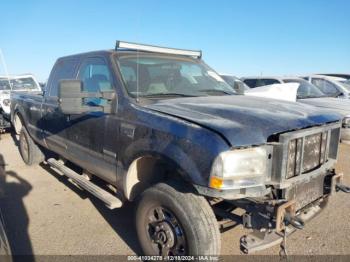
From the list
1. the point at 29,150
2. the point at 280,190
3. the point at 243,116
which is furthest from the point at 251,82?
the point at 280,190

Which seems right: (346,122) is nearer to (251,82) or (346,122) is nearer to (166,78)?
(251,82)

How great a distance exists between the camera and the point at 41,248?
10.8 ft

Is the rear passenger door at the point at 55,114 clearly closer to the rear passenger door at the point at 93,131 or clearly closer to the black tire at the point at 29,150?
the rear passenger door at the point at 93,131

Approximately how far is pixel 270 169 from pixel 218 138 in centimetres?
48

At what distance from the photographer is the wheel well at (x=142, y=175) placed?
9.85 feet

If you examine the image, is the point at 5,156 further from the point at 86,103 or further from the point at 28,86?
the point at 86,103

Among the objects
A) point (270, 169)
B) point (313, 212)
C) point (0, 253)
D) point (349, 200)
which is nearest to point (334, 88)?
point (349, 200)

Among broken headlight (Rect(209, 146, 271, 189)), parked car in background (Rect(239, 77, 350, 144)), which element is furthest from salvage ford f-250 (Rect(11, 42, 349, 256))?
parked car in background (Rect(239, 77, 350, 144))

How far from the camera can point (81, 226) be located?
376cm

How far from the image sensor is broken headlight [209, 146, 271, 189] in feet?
7.19

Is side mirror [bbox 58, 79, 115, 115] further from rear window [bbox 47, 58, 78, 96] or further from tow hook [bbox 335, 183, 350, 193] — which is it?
tow hook [bbox 335, 183, 350, 193]

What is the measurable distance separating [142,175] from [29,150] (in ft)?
12.5

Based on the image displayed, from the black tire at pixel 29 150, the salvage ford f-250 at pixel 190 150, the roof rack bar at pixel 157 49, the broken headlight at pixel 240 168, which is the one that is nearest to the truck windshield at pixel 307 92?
the roof rack bar at pixel 157 49

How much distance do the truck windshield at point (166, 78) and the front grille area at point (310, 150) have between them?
4.46ft
